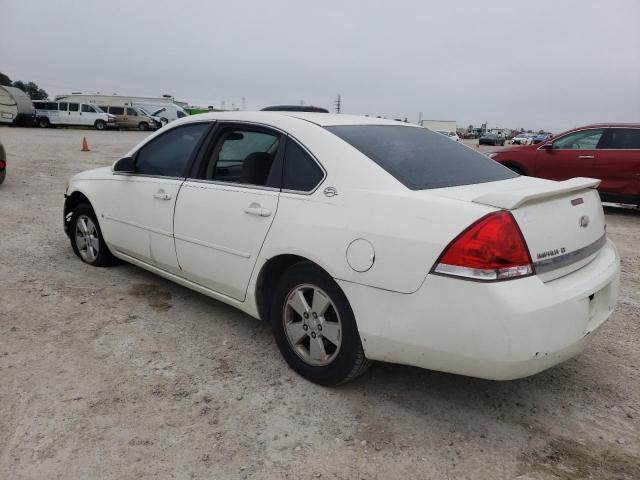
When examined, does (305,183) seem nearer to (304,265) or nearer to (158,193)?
(304,265)

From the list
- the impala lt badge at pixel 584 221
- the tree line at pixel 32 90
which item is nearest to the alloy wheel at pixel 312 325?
the impala lt badge at pixel 584 221

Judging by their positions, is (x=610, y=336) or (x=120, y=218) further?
(x=120, y=218)

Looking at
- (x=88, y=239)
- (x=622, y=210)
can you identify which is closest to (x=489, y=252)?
(x=88, y=239)

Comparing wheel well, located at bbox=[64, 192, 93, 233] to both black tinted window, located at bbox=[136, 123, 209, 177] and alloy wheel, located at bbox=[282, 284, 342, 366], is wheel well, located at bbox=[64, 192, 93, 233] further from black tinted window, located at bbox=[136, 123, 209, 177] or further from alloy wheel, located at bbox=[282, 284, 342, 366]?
alloy wheel, located at bbox=[282, 284, 342, 366]

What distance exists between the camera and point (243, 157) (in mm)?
3469

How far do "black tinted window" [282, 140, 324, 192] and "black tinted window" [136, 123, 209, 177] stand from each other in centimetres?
94

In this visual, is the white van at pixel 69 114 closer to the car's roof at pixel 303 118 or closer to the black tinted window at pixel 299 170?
the car's roof at pixel 303 118

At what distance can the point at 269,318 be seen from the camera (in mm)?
3225

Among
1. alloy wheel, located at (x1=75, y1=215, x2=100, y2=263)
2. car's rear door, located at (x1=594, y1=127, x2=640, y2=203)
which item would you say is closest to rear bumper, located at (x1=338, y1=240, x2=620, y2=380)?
alloy wheel, located at (x1=75, y1=215, x2=100, y2=263)

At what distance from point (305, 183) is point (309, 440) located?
1.35 m

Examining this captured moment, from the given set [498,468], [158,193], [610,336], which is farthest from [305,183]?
[610,336]

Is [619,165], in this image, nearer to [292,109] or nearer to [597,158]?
[597,158]

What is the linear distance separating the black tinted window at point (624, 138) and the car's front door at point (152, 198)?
797cm

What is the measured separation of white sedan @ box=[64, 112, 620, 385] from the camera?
2.26 metres
